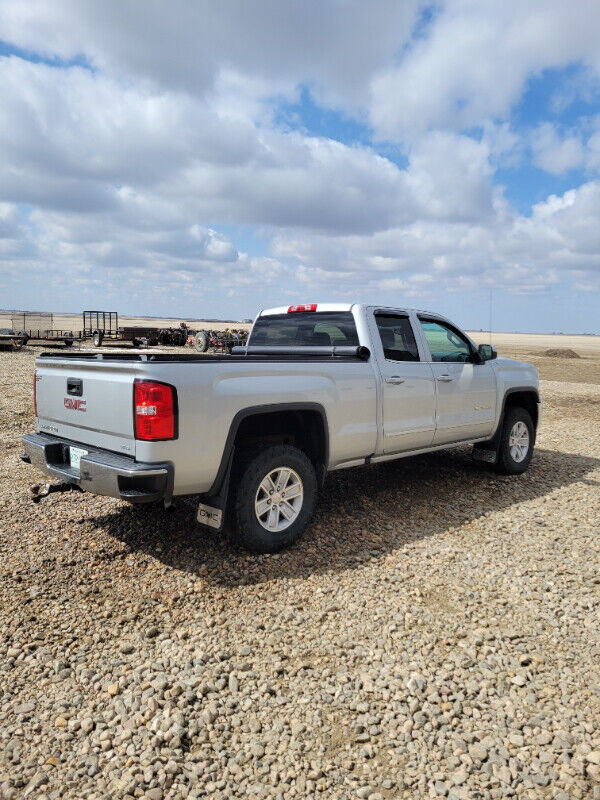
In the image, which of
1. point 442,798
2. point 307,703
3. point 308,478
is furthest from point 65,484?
point 442,798

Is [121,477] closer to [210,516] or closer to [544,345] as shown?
[210,516]

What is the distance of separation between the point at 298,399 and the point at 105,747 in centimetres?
255

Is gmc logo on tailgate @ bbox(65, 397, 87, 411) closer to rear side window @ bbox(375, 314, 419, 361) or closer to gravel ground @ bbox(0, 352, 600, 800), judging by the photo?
gravel ground @ bbox(0, 352, 600, 800)

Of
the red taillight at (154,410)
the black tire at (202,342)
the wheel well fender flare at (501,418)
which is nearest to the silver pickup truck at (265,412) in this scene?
the red taillight at (154,410)

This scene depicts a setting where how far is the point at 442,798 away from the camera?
227cm

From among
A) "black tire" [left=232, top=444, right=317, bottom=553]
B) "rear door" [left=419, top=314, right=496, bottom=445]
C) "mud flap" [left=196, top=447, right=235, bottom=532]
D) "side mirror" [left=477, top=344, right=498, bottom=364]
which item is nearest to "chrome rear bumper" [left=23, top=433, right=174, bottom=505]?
"mud flap" [left=196, top=447, right=235, bottom=532]

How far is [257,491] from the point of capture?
4.15m

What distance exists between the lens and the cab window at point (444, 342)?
600cm

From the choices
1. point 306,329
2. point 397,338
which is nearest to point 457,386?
point 397,338

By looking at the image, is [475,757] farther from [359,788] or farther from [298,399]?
[298,399]

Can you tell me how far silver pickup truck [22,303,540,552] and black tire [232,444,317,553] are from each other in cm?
1

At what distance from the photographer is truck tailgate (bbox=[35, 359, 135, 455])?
3.71 meters

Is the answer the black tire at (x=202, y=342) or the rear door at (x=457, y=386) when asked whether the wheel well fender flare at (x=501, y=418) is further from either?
the black tire at (x=202, y=342)

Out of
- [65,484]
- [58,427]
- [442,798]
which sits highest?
[58,427]
